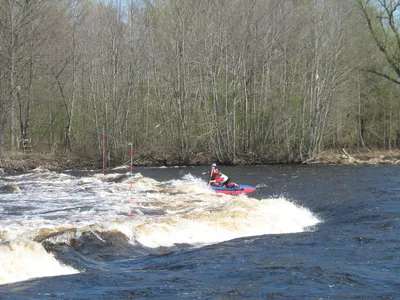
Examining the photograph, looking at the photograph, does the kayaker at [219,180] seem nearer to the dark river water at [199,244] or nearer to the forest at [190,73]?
the dark river water at [199,244]

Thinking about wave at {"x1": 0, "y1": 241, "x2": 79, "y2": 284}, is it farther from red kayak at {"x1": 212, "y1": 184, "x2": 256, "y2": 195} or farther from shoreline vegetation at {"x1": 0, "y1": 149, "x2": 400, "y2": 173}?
shoreline vegetation at {"x1": 0, "y1": 149, "x2": 400, "y2": 173}

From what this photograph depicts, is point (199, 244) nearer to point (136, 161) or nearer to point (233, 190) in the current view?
point (233, 190)

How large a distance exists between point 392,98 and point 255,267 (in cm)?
3344

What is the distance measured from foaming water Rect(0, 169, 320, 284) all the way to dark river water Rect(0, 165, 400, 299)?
0.10 ft

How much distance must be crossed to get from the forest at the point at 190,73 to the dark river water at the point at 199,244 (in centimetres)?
1280

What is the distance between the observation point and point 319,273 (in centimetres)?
834

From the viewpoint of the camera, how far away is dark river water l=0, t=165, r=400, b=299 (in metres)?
7.69

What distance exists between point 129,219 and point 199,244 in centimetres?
286

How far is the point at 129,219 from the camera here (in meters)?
13.1

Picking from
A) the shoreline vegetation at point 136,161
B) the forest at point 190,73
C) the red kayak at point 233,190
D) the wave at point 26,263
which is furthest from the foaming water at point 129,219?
the forest at point 190,73

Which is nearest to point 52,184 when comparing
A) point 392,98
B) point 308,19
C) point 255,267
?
point 255,267

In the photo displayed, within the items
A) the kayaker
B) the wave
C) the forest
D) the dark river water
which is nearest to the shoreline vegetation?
the forest

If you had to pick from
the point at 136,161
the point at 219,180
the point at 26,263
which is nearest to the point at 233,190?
the point at 219,180

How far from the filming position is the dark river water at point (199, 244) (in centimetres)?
769
